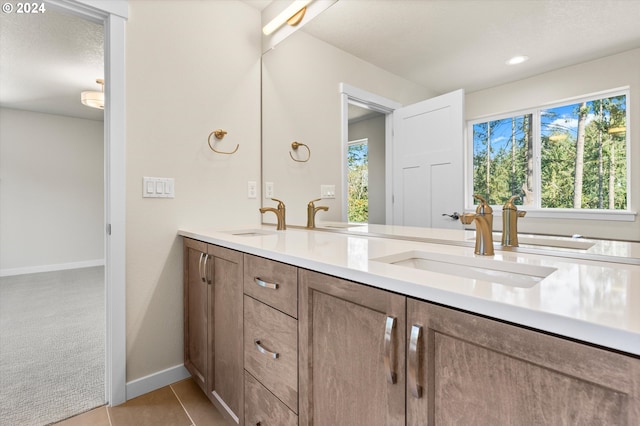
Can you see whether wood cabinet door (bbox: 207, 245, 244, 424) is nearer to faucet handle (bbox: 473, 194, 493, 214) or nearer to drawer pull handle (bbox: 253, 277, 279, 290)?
drawer pull handle (bbox: 253, 277, 279, 290)

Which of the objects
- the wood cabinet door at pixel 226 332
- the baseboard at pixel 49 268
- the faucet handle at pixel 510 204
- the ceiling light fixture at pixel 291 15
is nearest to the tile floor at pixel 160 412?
the wood cabinet door at pixel 226 332

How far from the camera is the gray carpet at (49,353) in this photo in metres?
1.63

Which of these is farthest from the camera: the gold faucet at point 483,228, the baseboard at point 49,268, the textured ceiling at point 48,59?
the baseboard at point 49,268

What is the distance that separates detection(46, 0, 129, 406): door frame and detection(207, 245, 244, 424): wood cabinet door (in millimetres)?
516

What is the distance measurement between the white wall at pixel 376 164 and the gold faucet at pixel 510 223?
1.69 feet

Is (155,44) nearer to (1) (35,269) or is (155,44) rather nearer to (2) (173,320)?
(2) (173,320)

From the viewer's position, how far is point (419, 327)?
2.24 ft

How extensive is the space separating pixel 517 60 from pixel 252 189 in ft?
5.57

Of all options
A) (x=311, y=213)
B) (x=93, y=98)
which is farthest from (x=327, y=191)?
(x=93, y=98)

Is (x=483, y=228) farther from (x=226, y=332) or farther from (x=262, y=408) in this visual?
(x=226, y=332)

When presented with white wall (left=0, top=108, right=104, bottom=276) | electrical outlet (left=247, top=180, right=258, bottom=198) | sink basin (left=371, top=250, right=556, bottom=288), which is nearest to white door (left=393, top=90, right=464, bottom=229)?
sink basin (left=371, top=250, right=556, bottom=288)

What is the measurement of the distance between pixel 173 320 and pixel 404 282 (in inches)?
65.8

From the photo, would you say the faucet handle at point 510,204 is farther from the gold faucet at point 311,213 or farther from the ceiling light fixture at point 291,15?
the ceiling light fixture at point 291,15

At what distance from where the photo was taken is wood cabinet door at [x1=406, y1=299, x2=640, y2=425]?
1.53 feet
